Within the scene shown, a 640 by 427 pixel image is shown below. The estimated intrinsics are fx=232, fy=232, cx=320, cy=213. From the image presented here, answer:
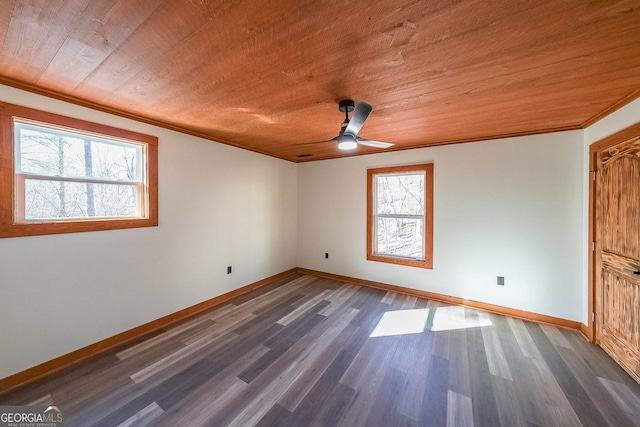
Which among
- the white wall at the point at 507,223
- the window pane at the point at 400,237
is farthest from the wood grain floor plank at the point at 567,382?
the window pane at the point at 400,237

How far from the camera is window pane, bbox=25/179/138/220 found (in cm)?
202

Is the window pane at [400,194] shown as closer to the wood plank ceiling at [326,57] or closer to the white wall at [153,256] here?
the wood plank ceiling at [326,57]

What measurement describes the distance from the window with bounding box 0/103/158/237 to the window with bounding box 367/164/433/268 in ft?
→ 10.8

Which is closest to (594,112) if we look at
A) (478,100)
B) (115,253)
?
(478,100)

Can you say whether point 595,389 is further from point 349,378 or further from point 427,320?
point 349,378

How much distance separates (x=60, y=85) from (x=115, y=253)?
1562 millimetres

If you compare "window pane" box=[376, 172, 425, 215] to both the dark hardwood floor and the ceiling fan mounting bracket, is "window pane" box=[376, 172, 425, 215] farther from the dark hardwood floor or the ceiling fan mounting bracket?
the ceiling fan mounting bracket

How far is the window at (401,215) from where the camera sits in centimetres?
372

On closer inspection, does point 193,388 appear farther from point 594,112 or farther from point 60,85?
point 594,112

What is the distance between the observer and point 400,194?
Result: 4059mm

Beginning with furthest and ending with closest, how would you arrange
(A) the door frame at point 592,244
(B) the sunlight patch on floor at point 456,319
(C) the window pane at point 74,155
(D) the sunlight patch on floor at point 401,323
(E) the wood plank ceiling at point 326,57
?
(B) the sunlight patch on floor at point 456,319 < (D) the sunlight patch on floor at point 401,323 < (A) the door frame at point 592,244 < (C) the window pane at point 74,155 < (E) the wood plank ceiling at point 326,57

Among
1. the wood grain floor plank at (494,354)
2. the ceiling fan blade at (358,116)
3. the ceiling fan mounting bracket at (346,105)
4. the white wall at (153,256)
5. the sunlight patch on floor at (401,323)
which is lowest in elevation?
the wood grain floor plank at (494,354)

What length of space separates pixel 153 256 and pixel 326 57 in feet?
9.24

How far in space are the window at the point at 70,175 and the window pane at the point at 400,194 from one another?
3.41m
